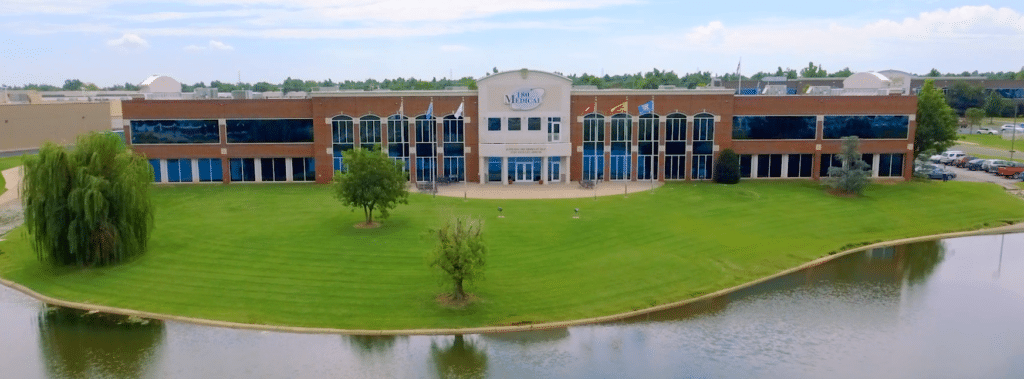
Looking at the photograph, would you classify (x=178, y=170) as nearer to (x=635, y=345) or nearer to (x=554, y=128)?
(x=554, y=128)

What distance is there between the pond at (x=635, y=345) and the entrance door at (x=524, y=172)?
2551cm

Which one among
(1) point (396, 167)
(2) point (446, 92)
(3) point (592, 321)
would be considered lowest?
(3) point (592, 321)

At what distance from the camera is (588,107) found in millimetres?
58875

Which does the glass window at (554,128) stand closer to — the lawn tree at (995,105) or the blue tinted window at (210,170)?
the blue tinted window at (210,170)

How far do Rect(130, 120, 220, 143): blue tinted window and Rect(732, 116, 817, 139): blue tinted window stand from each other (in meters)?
36.9

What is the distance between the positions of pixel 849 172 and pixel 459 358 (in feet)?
114

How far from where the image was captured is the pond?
26.8m

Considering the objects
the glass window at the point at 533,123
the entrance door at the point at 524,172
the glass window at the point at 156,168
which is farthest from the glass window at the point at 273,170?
the glass window at the point at 533,123

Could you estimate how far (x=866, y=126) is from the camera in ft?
196

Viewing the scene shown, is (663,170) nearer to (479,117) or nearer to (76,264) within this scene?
(479,117)

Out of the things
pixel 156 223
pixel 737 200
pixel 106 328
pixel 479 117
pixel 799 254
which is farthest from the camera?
pixel 479 117

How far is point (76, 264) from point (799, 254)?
3337 cm

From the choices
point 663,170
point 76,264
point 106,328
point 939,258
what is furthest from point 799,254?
point 76,264

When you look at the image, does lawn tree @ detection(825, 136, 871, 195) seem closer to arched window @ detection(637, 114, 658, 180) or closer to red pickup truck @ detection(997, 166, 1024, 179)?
arched window @ detection(637, 114, 658, 180)
